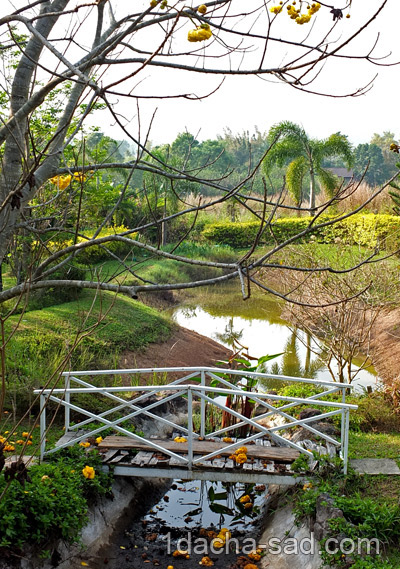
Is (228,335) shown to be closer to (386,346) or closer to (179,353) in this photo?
(179,353)

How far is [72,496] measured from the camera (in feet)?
14.0

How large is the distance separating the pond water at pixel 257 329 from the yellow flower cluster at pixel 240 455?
5608 mm

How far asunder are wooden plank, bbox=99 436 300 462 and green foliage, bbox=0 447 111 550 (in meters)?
0.53

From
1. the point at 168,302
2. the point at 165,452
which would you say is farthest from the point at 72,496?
the point at 168,302

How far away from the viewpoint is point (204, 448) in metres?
5.21

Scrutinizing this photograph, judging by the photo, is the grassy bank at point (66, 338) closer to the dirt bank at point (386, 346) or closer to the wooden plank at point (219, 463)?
the wooden plank at point (219, 463)

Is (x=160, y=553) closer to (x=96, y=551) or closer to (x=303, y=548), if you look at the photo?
(x=96, y=551)

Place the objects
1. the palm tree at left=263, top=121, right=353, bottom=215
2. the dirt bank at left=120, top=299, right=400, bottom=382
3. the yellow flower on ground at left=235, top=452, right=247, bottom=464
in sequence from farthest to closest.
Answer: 1. the palm tree at left=263, top=121, right=353, bottom=215
2. the dirt bank at left=120, top=299, right=400, bottom=382
3. the yellow flower on ground at left=235, top=452, right=247, bottom=464

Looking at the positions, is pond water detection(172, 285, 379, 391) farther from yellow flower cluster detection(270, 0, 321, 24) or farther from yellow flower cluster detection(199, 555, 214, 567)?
yellow flower cluster detection(270, 0, 321, 24)

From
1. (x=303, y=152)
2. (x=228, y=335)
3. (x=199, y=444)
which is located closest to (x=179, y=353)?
(x=228, y=335)

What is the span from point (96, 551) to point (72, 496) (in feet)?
2.09

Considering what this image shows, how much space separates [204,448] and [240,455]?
1.46ft

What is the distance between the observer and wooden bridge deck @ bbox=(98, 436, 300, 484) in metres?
4.95

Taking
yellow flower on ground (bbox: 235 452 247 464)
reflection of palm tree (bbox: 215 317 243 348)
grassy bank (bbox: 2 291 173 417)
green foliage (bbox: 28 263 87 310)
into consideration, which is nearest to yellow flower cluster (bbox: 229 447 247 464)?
yellow flower on ground (bbox: 235 452 247 464)
